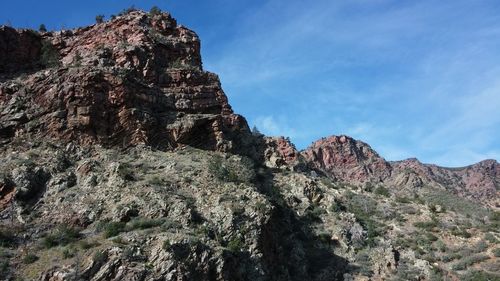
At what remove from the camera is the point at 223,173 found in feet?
125

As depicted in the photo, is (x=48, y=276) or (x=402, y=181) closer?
(x=48, y=276)

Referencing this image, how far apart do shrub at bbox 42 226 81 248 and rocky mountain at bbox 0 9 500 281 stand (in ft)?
0.27

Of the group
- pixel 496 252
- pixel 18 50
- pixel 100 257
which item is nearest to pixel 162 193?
pixel 100 257

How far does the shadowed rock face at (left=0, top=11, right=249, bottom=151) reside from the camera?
38875mm

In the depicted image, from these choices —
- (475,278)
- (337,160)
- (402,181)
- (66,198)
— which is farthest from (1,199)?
(337,160)

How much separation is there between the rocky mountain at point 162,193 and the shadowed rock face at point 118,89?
107mm

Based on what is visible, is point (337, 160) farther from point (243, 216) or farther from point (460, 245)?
point (243, 216)

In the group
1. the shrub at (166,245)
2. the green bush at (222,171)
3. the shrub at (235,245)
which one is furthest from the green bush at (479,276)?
the shrub at (166,245)

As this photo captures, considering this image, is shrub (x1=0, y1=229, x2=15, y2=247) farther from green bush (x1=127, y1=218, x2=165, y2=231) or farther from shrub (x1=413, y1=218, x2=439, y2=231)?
shrub (x1=413, y1=218, x2=439, y2=231)

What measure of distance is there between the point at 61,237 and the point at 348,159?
85635 millimetres

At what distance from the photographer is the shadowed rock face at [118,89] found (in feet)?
128

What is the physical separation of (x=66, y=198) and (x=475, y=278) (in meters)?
27.5

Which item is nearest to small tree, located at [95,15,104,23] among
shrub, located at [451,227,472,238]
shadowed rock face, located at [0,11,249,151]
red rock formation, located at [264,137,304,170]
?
shadowed rock face, located at [0,11,249,151]

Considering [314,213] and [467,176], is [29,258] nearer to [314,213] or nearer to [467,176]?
[314,213]
